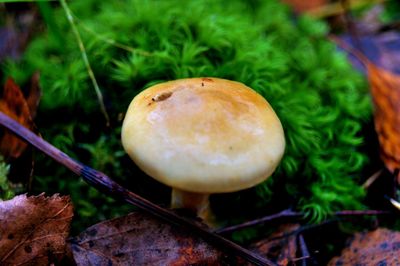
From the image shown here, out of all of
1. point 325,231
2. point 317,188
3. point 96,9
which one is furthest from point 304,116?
point 96,9

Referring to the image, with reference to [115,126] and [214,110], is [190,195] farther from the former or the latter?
[115,126]

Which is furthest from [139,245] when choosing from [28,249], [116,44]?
[116,44]

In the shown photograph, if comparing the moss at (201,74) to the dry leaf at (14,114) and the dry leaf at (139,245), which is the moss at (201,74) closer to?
the dry leaf at (14,114)

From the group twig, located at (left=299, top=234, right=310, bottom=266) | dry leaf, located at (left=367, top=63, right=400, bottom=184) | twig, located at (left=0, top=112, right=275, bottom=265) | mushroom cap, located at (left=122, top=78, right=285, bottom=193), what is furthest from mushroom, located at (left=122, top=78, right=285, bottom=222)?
dry leaf, located at (left=367, top=63, right=400, bottom=184)

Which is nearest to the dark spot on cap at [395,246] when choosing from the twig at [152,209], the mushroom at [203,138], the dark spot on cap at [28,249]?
the twig at [152,209]

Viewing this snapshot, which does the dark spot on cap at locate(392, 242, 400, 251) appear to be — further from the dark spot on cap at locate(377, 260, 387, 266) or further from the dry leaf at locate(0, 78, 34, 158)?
the dry leaf at locate(0, 78, 34, 158)
